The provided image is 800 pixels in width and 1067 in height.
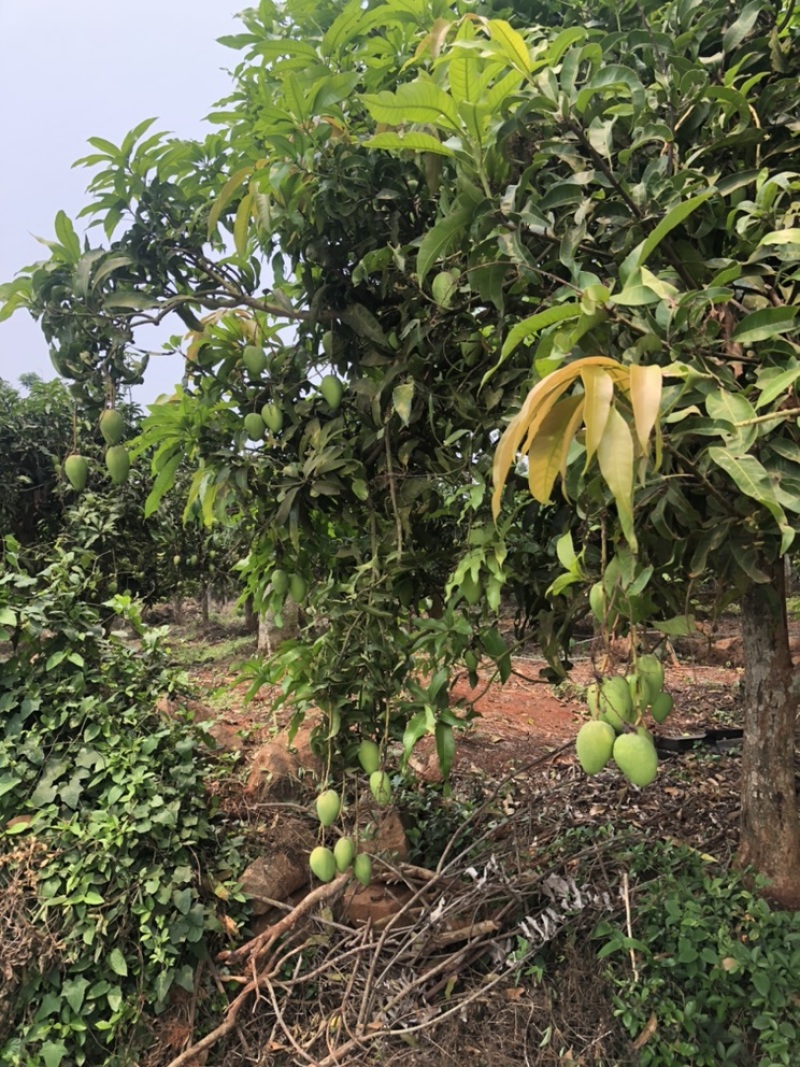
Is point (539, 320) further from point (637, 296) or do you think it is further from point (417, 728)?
point (417, 728)

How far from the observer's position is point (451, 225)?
1.11 meters

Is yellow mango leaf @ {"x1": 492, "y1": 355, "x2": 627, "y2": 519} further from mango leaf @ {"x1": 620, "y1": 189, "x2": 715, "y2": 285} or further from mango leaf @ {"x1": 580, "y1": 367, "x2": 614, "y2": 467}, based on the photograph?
mango leaf @ {"x1": 620, "y1": 189, "x2": 715, "y2": 285}

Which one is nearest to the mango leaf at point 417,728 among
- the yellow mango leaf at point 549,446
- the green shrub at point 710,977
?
the yellow mango leaf at point 549,446

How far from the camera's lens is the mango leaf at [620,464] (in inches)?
23.3

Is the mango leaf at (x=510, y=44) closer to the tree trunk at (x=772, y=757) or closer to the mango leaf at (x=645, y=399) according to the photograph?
the mango leaf at (x=645, y=399)

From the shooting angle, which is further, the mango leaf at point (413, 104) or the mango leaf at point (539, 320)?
the mango leaf at point (413, 104)

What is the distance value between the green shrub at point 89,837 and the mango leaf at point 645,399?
1.80 m

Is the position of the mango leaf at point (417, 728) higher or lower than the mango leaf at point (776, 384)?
lower

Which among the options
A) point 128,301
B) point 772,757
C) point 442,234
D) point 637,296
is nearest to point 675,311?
point 637,296

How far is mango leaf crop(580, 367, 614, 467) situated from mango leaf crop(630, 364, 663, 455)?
2cm

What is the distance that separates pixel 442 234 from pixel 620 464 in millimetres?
670

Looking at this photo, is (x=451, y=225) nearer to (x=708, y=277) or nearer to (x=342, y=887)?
(x=708, y=277)

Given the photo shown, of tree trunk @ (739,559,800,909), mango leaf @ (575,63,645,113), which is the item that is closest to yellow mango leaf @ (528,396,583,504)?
mango leaf @ (575,63,645,113)

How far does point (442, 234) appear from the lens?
3.64ft
